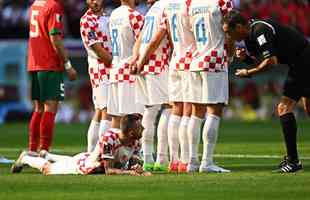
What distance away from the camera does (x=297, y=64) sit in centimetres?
1562

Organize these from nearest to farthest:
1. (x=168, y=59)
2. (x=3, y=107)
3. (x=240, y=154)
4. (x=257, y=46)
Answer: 1. (x=257, y=46)
2. (x=168, y=59)
3. (x=240, y=154)
4. (x=3, y=107)

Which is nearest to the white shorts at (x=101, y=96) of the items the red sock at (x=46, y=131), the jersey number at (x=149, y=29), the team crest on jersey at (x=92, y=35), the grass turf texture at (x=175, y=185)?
the team crest on jersey at (x=92, y=35)

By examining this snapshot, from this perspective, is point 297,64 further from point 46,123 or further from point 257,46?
point 46,123

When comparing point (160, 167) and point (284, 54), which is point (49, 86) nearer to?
point (160, 167)

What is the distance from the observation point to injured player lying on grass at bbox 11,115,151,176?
48.7ft

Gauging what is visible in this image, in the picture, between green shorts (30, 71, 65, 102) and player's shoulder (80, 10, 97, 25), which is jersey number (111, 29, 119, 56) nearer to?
player's shoulder (80, 10, 97, 25)

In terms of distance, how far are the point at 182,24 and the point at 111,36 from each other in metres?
1.51

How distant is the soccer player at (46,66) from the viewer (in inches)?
699

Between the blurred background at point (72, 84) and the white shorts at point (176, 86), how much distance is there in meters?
21.2

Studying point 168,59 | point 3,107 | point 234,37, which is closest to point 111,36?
point 168,59

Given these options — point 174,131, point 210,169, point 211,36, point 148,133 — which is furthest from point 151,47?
point 210,169

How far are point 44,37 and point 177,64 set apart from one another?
2645 mm

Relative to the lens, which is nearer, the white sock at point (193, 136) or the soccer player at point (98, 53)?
the white sock at point (193, 136)

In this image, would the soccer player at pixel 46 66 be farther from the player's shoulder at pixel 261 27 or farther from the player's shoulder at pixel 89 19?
the player's shoulder at pixel 261 27
